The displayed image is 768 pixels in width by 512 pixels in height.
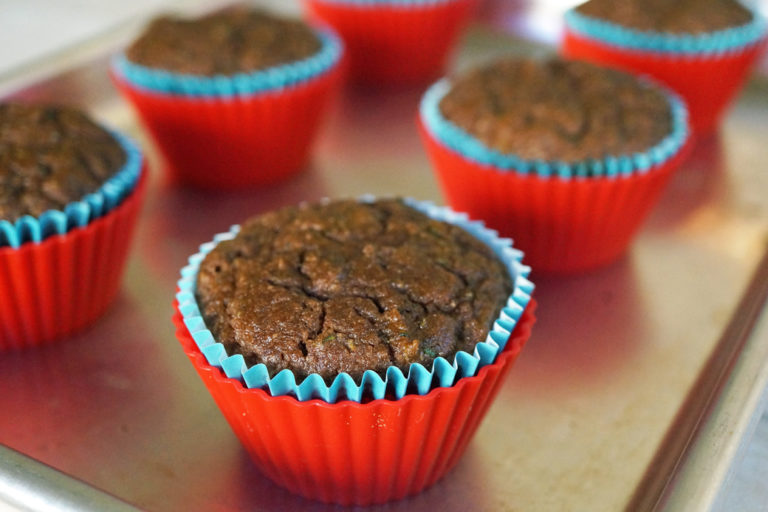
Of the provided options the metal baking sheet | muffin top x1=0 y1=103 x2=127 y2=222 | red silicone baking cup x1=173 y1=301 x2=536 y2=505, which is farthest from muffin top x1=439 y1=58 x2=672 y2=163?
muffin top x1=0 y1=103 x2=127 y2=222

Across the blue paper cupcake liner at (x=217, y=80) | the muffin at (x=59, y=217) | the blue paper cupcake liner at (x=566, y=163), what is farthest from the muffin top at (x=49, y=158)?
the blue paper cupcake liner at (x=566, y=163)

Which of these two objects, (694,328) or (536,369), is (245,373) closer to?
(536,369)

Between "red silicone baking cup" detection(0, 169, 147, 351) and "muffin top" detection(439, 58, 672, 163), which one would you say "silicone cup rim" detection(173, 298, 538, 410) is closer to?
"red silicone baking cup" detection(0, 169, 147, 351)

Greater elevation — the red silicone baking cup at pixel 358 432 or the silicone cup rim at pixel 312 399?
the silicone cup rim at pixel 312 399

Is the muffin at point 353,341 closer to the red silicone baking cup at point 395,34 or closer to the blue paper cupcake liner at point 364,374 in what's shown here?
the blue paper cupcake liner at point 364,374

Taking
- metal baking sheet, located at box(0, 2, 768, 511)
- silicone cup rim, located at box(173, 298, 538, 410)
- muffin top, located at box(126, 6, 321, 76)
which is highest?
muffin top, located at box(126, 6, 321, 76)

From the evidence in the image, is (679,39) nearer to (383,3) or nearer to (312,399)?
(383,3)
